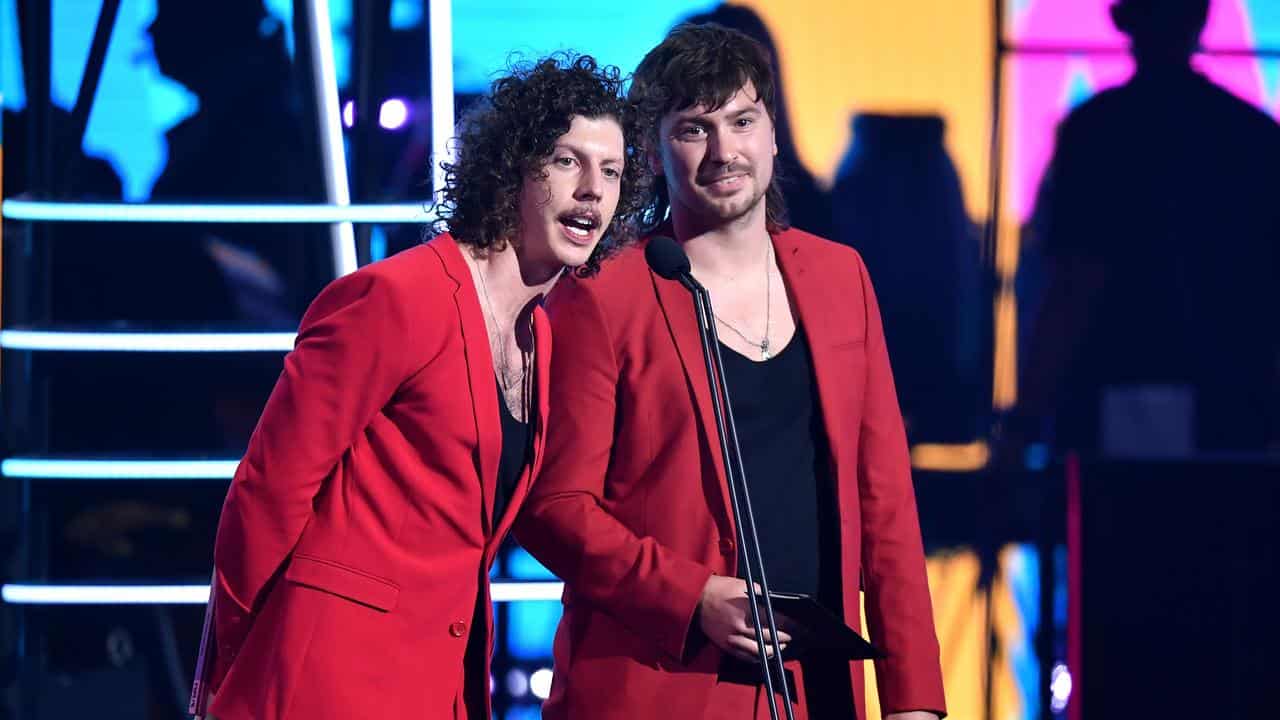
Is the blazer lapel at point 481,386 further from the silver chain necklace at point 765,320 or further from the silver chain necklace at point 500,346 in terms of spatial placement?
the silver chain necklace at point 765,320

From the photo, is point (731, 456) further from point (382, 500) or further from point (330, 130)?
point (330, 130)

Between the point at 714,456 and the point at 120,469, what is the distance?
152 centimetres

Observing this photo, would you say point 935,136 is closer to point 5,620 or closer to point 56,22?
point 56,22

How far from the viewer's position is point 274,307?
296 cm

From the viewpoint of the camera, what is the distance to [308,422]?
161 cm

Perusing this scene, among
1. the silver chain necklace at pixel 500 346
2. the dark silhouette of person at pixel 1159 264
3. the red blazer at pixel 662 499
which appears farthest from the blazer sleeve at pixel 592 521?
the dark silhouette of person at pixel 1159 264

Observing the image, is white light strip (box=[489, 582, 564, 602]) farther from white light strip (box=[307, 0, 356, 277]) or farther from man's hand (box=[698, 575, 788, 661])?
man's hand (box=[698, 575, 788, 661])

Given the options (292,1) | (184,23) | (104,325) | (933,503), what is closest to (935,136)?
(933,503)

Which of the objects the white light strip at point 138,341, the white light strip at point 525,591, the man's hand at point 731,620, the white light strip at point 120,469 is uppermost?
the white light strip at point 138,341

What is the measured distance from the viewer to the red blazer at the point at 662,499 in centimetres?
185

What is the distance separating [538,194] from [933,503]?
177 cm

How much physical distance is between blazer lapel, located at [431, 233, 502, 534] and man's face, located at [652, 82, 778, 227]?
0.41 meters

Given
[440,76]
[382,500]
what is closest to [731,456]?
[382,500]

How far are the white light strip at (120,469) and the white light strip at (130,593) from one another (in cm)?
24
